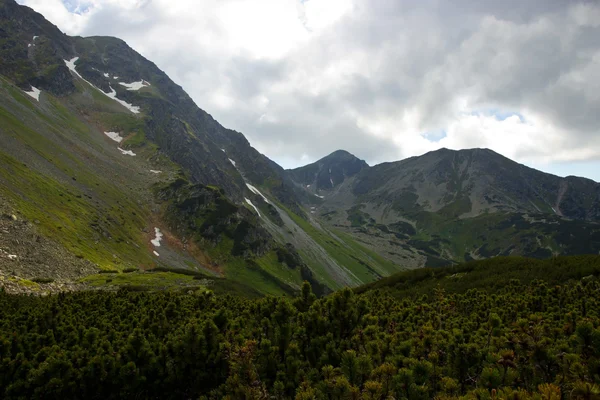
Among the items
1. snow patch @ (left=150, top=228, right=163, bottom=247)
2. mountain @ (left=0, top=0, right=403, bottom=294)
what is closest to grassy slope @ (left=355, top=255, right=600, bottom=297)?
mountain @ (left=0, top=0, right=403, bottom=294)

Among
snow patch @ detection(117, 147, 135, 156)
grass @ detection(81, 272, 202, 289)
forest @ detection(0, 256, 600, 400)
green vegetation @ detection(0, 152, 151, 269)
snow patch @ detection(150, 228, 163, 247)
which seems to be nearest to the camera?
forest @ detection(0, 256, 600, 400)

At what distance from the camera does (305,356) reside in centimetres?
1430

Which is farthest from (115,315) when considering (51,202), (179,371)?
(51,202)

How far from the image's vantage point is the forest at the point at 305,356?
9.00 m

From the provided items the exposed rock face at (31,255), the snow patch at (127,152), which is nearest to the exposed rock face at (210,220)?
the snow patch at (127,152)

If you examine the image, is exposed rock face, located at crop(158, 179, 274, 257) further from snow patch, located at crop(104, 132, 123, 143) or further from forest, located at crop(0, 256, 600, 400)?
forest, located at crop(0, 256, 600, 400)

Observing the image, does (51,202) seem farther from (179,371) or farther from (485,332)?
(485,332)

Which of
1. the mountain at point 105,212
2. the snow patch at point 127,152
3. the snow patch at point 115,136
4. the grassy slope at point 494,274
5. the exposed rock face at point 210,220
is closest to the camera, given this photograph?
the grassy slope at point 494,274

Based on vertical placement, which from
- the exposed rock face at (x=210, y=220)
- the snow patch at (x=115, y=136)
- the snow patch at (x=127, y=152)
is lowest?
the exposed rock face at (x=210, y=220)

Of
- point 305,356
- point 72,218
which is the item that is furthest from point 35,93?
point 305,356

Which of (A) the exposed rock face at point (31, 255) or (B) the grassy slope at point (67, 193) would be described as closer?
(A) the exposed rock face at point (31, 255)

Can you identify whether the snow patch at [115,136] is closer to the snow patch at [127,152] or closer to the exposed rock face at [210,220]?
the snow patch at [127,152]

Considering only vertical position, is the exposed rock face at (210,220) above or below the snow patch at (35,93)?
below

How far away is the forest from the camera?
9000 mm
